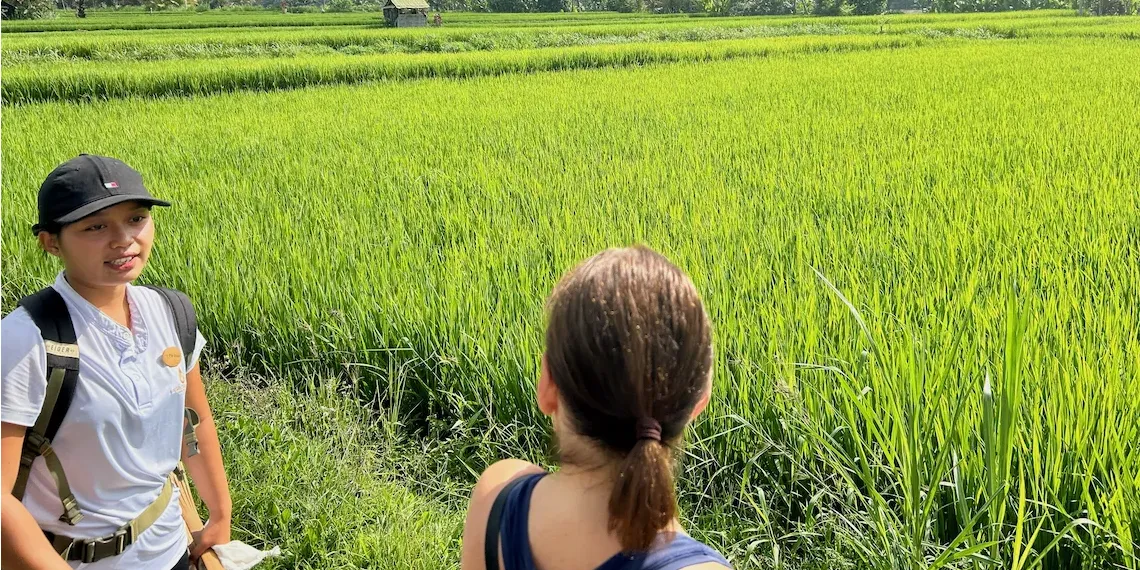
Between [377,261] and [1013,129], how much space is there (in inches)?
186

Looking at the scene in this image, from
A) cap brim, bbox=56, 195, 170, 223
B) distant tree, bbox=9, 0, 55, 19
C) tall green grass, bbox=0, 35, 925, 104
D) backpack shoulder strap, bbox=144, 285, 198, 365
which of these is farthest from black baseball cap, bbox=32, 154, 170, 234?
distant tree, bbox=9, 0, 55, 19

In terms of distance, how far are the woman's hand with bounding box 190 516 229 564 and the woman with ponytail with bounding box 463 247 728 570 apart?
913 millimetres

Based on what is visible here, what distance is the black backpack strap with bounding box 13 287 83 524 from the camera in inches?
45.8

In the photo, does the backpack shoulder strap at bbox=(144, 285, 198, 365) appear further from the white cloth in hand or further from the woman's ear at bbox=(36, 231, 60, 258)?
the white cloth in hand

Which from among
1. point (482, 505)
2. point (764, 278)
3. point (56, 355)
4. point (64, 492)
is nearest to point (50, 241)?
point (56, 355)

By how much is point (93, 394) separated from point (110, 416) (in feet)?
0.15

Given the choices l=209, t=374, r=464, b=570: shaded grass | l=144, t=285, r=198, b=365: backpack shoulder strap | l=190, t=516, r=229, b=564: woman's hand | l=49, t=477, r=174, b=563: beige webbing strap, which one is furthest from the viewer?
l=209, t=374, r=464, b=570: shaded grass

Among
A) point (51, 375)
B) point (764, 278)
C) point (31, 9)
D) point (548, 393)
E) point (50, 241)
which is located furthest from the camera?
point (31, 9)

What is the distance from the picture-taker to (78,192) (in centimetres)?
123

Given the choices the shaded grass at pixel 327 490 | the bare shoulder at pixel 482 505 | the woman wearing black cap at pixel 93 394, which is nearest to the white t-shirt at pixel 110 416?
the woman wearing black cap at pixel 93 394

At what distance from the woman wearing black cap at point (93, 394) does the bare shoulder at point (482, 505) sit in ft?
2.32

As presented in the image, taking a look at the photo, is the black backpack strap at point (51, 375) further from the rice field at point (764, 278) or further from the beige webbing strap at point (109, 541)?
the rice field at point (764, 278)

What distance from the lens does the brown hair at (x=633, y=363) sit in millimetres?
702

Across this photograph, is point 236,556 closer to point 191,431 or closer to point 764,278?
point 191,431
